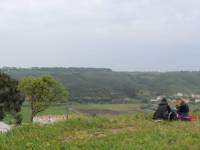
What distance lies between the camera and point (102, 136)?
12.2 m

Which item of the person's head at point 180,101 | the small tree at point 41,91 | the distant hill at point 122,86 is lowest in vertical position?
the distant hill at point 122,86

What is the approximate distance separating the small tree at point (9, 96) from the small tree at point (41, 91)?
126 inches

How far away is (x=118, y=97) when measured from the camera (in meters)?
110

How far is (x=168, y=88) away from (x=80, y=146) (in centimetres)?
11309

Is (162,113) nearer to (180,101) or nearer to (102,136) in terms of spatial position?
(180,101)

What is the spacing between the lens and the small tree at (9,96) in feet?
164

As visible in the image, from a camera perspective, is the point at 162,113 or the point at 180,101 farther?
the point at 180,101

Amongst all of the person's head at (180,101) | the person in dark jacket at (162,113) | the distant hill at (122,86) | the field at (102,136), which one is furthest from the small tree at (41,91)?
the distant hill at (122,86)

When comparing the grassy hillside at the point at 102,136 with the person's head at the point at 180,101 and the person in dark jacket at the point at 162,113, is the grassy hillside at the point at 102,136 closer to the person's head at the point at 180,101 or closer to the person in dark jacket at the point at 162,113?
the person in dark jacket at the point at 162,113

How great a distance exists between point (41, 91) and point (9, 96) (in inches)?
227

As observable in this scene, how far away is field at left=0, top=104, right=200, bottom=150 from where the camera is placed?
10.9m

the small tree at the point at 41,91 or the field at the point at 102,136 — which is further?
the small tree at the point at 41,91

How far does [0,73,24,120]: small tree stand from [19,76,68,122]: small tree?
3191 millimetres

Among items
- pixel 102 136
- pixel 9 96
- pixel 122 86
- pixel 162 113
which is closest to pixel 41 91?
pixel 9 96
